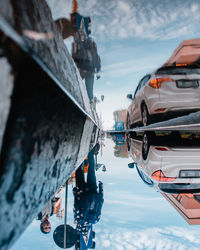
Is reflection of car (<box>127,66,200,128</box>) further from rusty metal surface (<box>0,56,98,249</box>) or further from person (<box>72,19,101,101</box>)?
person (<box>72,19,101,101</box>)

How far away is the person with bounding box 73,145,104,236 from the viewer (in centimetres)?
486

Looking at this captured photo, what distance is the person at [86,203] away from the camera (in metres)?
4.86

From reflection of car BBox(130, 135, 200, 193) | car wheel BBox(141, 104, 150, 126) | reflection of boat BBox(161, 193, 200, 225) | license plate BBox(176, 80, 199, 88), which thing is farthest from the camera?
reflection of boat BBox(161, 193, 200, 225)

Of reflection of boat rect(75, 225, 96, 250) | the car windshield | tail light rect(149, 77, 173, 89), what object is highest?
the car windshield

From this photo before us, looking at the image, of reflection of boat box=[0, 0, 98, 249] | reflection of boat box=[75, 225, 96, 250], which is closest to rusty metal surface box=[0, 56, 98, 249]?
reflection of boat box=[0, 0, 98, 249]

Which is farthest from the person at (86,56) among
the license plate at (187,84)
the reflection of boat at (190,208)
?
the reflection of boat at (190,208)

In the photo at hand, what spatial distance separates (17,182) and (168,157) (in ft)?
9.58

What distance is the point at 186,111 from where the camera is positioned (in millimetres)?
2926

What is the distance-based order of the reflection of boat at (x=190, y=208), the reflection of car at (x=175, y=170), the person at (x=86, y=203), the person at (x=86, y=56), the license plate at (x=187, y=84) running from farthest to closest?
the person at (x=86, y=56) < the reflection of boat at (x=190, y=208) < the person at (x=86, y=203) < the license plate at (x=187, y=84) < the reflection of car at (x=175, y=170)

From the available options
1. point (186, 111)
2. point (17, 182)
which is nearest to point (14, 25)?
point (17, 182)

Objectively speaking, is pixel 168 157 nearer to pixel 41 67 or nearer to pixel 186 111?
pixel 186 111

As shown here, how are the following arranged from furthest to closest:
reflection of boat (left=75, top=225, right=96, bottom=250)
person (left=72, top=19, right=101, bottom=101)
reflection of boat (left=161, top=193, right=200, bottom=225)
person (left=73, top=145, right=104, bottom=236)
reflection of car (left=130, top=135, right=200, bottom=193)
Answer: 1. person (left=72, top=19, right=101, bottom=101)
2. reflection of boat (left=161, top=193, right=200, bottom=225)
3. reflection of boat (left=75, top=225, right=96, bottom=250)
4. person (left=73, top=145, right=104, bottom=236)
5. reflection of car (left=130, top=135, right=200, bottom=193)

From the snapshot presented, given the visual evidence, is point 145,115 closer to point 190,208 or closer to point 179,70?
point 179,70

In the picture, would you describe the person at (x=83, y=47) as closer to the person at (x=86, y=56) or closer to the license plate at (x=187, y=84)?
the person at (x=86, y=56)
